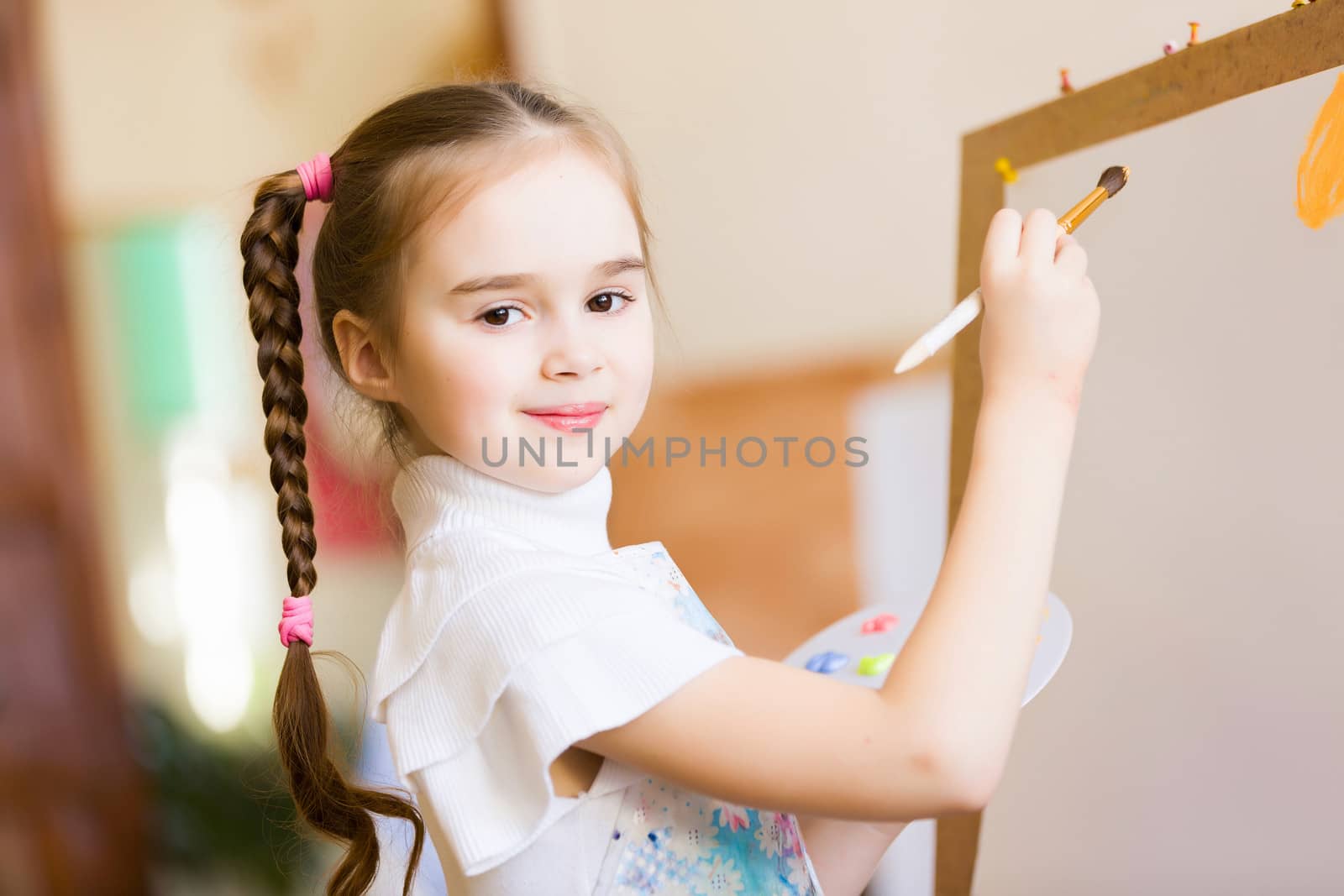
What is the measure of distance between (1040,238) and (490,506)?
38 cm

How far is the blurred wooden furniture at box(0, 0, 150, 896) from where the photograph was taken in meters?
1.89

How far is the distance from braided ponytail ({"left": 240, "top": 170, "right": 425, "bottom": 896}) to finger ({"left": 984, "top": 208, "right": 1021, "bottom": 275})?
1.57ft

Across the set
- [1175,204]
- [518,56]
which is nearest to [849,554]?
[1175,204]

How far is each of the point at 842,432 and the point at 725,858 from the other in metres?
0.94

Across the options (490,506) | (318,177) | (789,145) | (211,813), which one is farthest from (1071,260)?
(211,813)

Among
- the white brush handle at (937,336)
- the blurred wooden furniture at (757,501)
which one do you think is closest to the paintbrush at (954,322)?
the white brush handle at (937,336)

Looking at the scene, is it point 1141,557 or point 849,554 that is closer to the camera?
point 1141,557

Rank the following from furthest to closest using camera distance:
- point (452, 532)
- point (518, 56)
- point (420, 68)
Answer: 1. point (420, 68)
2. point (518, 56)
3. point (452, 532)

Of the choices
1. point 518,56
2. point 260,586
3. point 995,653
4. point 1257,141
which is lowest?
point 260,586

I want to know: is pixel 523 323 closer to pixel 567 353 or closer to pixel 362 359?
pixel 567 353

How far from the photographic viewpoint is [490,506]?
27.6 inches

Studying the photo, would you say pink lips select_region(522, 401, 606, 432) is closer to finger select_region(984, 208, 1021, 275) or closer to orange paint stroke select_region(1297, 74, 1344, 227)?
finger select_region(984, 208, 1021, 275)

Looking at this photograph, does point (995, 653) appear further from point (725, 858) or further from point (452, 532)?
point (452, 532)

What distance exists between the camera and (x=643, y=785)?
67cm
